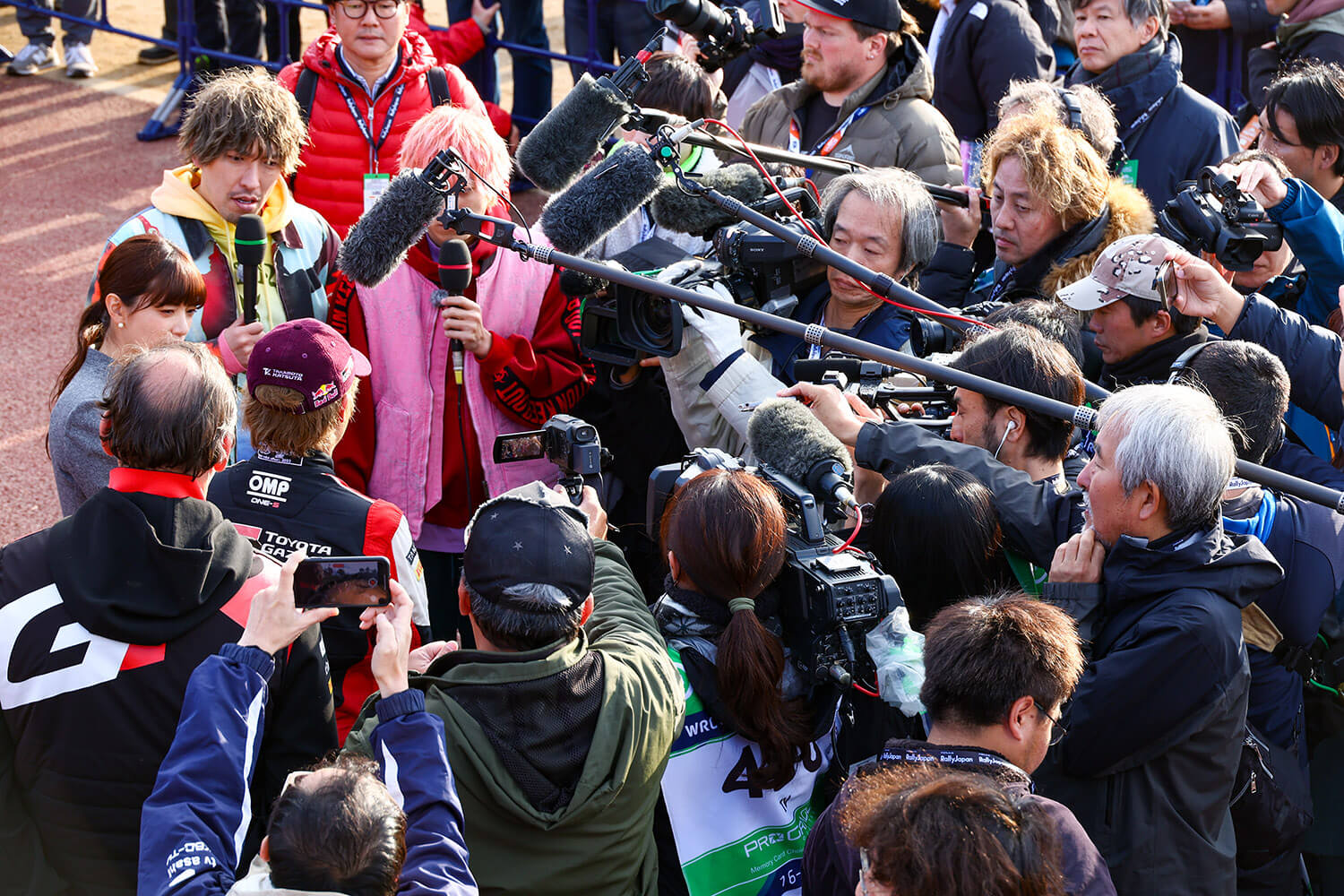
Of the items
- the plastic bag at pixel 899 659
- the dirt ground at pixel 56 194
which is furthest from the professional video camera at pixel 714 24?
the dirt ground at pixel 56 194

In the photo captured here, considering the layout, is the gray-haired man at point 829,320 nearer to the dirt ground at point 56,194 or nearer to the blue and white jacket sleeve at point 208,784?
the blue and white jacket sleeve at point 208,784

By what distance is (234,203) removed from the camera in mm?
3809

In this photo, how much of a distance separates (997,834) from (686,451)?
249 centimetres

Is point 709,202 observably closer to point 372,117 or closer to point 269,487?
point 269,487

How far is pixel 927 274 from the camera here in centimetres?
443

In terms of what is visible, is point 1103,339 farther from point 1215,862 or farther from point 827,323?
point 1215,862

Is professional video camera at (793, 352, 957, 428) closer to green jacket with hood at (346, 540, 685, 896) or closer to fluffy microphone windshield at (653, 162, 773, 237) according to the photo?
fluffy microphone windshield at (653, 162, 773, 237)

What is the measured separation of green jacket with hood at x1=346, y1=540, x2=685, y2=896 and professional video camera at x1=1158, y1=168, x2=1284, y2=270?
6.47 feet

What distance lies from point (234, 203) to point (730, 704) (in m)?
2.37

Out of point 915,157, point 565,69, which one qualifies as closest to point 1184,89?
point 915,157

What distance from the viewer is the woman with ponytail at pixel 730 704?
7.87 ft

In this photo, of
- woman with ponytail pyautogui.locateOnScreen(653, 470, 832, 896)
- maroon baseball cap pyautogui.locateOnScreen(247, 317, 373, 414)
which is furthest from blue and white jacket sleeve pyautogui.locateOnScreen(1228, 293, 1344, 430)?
maroon baseball cap pyautogui.locateOnScreen(247, 317, 373, 414)

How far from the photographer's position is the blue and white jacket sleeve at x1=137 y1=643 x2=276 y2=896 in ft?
6.08

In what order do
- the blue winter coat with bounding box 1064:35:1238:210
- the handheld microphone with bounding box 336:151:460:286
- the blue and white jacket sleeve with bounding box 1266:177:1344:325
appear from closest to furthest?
the handheld microphone with bounding box 336:151:460:286 < the blue and white jacket sleeve with bounding box 1266:177:1344:325 < the blue winter coat with bounding box 1064:35:1238:210
